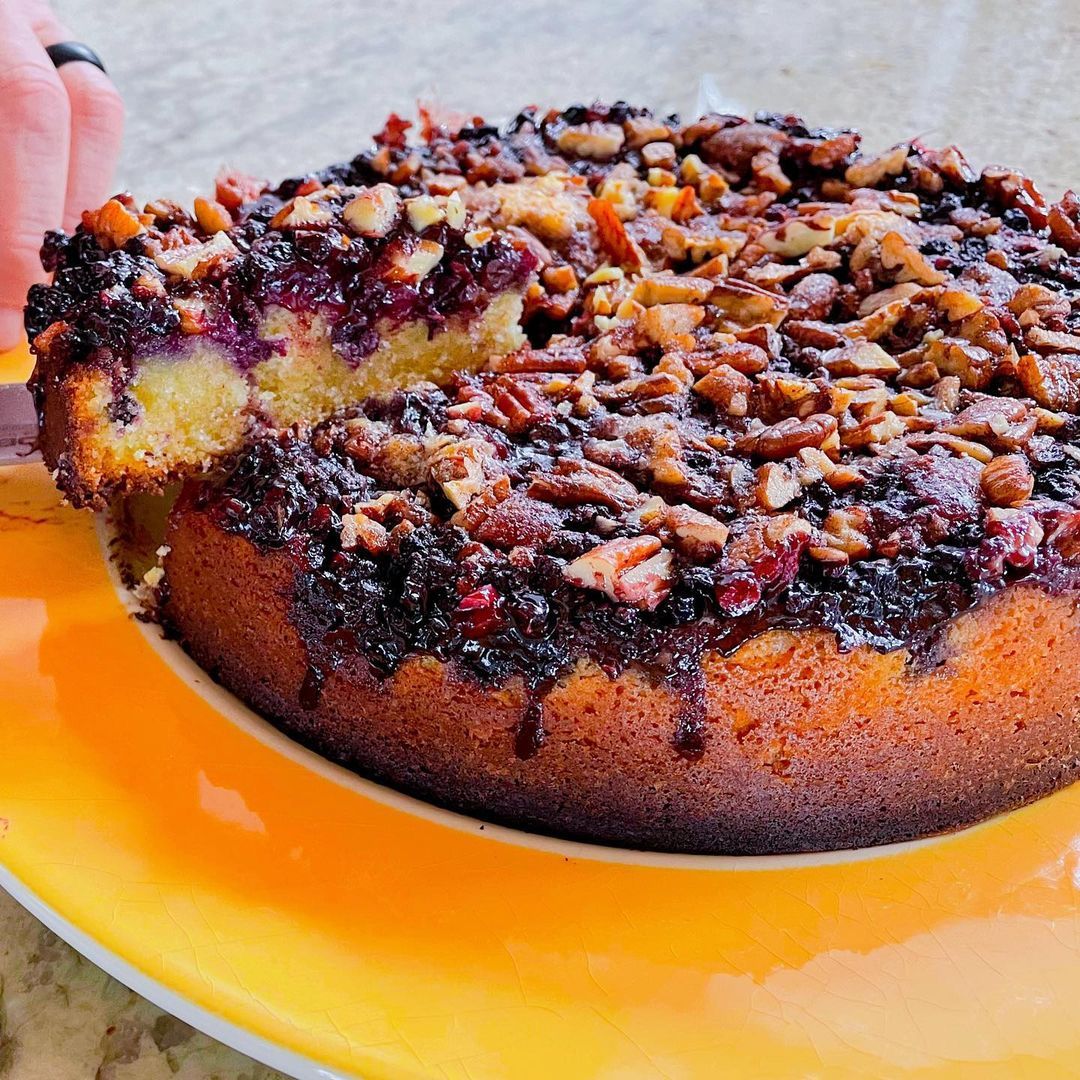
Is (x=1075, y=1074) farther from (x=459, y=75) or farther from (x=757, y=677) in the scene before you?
(x=459, y=75)

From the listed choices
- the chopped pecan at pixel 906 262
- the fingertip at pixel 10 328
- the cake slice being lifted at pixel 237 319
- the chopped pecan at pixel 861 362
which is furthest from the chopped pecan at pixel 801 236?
the fingertip at pixel 10 328

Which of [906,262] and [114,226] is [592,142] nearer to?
[906,262]

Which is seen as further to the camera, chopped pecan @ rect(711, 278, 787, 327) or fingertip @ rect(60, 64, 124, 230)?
fingertip @ rect(60, 64, 124, 230)

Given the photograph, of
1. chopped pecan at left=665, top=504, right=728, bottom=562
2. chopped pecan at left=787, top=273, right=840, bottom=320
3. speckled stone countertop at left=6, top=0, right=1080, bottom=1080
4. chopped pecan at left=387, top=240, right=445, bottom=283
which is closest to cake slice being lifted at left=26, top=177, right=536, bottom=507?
chopped pecan at left=387, top=240, right=445, bottom=283

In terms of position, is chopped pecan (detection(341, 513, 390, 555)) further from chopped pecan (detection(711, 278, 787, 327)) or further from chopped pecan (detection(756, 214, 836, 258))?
chopped pecan (detection(756, 214, 836, 258))

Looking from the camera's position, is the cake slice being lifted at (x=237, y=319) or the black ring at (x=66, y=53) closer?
the cake slice being lifted at (x=237, y=319)

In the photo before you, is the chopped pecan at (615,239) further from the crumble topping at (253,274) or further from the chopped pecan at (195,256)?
the chopped pecan at (195,256)
